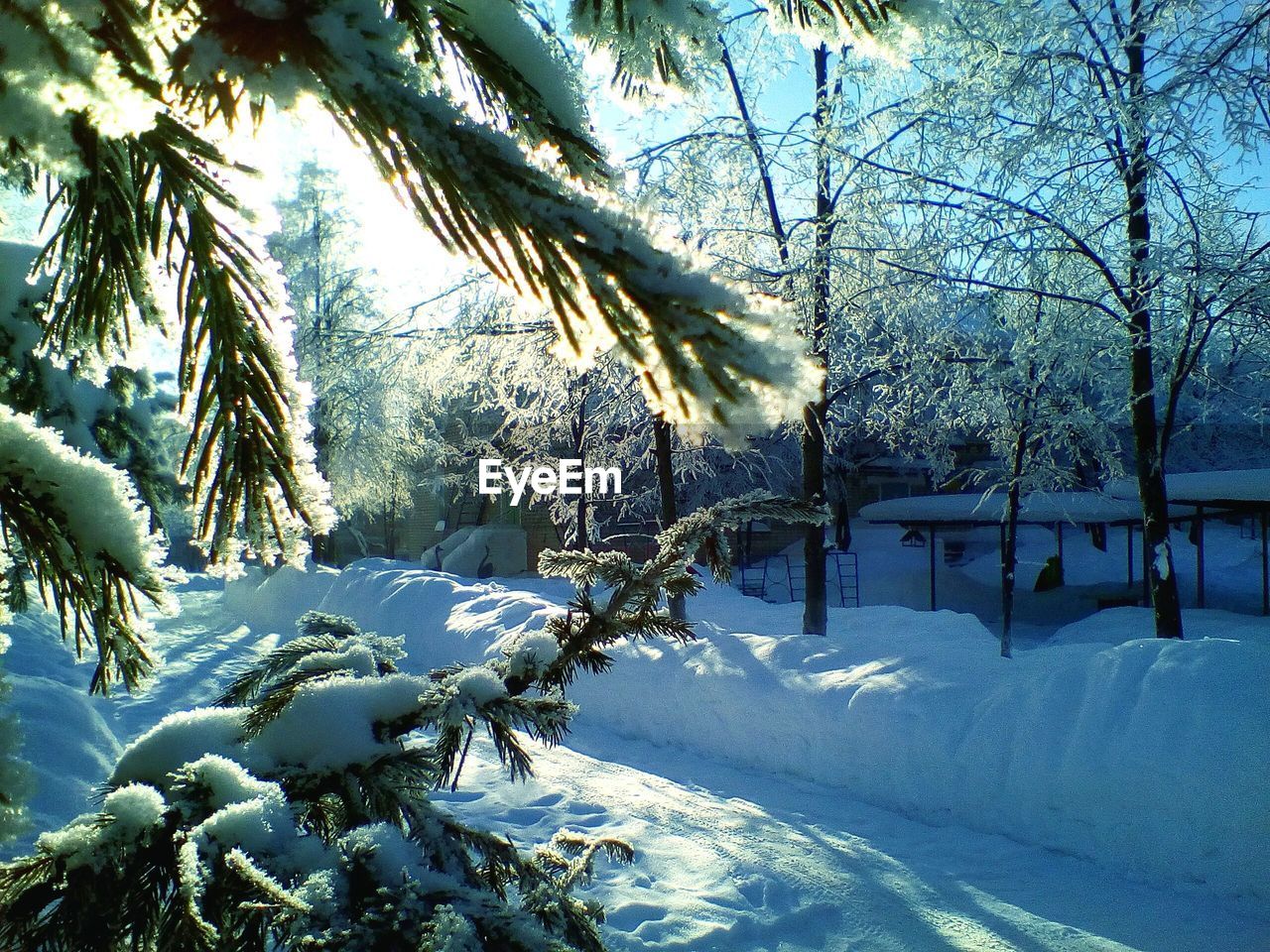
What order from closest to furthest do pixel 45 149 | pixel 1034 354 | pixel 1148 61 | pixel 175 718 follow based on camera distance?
pixel 45 149 → pixel 175 718 → pixel 1148 61 → pixel 1034 354

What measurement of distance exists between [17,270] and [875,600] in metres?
19.3

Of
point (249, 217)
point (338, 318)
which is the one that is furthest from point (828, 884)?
point (338, 318)

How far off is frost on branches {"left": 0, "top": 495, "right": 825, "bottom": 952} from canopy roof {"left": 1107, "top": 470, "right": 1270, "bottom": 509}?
15.7m

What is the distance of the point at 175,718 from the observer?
5.82 feet

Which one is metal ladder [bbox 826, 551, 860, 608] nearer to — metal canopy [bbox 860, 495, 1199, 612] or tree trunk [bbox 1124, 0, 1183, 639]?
metal canopy [bbox 860, 495, 1199, 612]

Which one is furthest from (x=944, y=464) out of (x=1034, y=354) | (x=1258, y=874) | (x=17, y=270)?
(x=17, y=270)

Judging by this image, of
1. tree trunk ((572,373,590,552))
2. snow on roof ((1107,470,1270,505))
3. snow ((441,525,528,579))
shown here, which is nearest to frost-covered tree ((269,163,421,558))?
snow ((441,525,528,579))

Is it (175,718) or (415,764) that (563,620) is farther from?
(175,718)

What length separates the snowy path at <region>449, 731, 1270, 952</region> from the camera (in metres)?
3.81

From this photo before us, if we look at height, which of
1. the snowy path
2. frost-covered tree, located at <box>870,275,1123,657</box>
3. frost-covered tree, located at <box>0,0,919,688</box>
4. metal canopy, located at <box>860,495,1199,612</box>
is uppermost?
frost-covered tree, located at <box>870,275,1123,657</box>

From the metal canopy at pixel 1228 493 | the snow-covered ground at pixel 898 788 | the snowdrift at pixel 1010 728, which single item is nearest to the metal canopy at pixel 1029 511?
the metal canopy at pixel 1228 493

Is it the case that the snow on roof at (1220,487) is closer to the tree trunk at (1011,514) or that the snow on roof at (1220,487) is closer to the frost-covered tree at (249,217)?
the tree trunk at (1011,514)

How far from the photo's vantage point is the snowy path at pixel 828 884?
381 cm

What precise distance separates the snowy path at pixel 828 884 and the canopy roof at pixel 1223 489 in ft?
39.5
